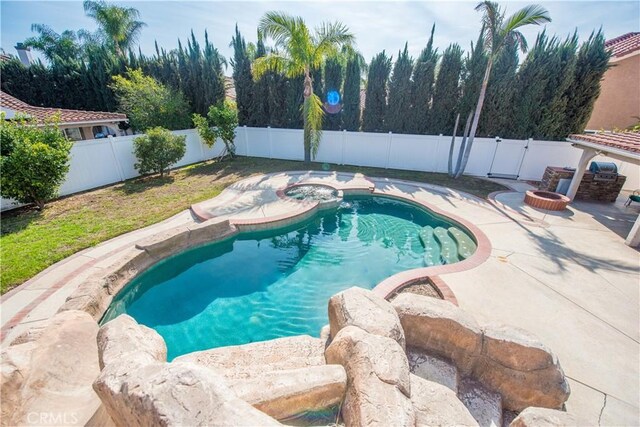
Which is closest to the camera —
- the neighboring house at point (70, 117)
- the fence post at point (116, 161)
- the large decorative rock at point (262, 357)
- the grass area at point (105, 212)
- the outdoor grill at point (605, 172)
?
the large decorative rock at point (262, 357)

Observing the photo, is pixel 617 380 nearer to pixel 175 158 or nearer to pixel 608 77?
pixel 175 158

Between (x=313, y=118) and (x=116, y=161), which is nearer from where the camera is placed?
(x=116, y=161)

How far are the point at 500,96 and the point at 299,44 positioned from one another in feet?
31.7

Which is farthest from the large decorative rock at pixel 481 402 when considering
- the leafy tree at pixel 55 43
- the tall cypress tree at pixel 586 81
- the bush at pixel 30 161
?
the leafy tree at pixel 55 43

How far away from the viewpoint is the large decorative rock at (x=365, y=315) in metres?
2.79

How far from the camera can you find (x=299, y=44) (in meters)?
11.2

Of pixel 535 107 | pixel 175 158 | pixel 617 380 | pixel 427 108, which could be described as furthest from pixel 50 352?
pixel 535 107

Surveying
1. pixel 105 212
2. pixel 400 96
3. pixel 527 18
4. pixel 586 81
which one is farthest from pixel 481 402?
pixel 586 81

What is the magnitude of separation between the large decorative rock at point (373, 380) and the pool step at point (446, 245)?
4562 mm

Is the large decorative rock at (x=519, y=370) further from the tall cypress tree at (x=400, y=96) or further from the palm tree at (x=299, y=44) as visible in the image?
the tall cypress tree at (x=400, y=96)

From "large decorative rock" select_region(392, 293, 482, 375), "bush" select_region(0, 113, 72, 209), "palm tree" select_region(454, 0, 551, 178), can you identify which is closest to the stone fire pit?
"palm tree" select_region(454, 0, 551, 178)

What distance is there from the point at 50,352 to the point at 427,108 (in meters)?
15.4

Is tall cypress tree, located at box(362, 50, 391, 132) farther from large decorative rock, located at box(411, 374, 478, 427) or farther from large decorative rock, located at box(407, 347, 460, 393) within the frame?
large decorative rock, located at box(411, 374, 478, 427)

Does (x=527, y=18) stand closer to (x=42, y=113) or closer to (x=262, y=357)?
(x=262, y=357)
